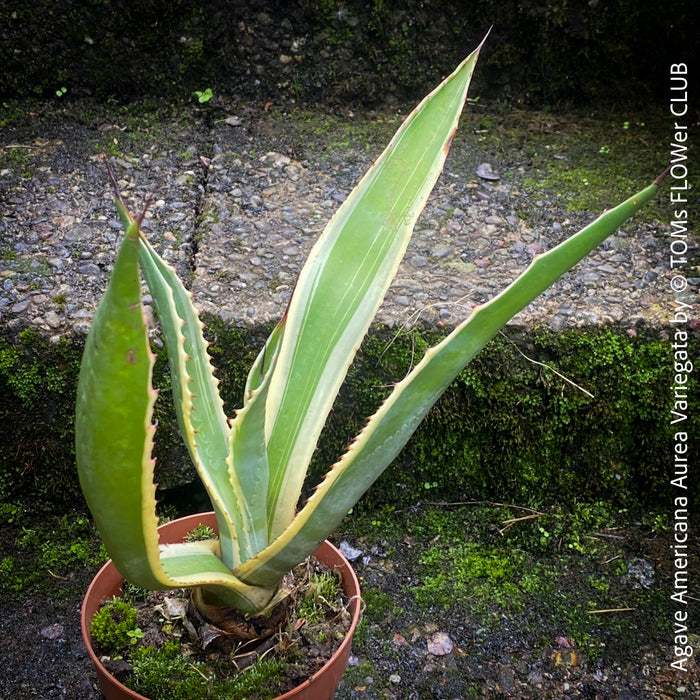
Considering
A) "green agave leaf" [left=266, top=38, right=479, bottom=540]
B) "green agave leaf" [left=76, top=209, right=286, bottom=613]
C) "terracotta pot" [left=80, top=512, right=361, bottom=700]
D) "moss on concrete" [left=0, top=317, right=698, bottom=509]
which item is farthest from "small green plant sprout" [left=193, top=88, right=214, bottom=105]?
"green agave leaf" [left=76, top=209, right=286, bottom=613]

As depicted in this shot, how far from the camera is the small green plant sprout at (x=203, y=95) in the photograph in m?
2.01

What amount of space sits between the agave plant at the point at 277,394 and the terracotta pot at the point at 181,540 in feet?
0.39

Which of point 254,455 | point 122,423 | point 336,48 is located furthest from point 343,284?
point 336,48

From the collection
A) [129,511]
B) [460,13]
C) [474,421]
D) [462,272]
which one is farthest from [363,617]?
[460,13]

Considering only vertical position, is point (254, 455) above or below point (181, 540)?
above

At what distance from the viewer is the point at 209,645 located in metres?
1.03

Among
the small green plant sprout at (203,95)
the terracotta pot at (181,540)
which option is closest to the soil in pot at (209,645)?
the terracotta pot at (181,540)

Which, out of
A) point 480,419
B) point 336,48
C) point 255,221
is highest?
point 336,48

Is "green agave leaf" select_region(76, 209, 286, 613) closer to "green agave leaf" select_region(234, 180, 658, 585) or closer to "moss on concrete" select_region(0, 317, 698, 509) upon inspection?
"green agave leaf" select_region(234, 180, 658, 585)

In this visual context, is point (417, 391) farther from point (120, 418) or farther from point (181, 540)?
point (181, 540)

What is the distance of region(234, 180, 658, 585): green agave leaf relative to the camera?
2.64 feet

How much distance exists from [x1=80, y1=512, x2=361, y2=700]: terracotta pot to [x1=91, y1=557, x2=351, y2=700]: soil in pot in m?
0.02

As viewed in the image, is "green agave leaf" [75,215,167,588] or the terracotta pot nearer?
"green agave leaf" [75,215,167,588]

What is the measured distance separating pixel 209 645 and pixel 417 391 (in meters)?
0.49
